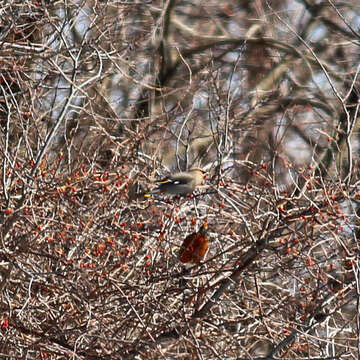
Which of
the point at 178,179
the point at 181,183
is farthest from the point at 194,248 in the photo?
the point at 178,179

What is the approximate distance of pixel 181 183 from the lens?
25.0ft

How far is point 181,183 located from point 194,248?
33.0 inches

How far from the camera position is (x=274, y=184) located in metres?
6.55

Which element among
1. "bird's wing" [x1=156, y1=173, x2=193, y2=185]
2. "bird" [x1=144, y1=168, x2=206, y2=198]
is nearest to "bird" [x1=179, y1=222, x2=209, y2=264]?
"bird" [x1=144, y1=168, x2=206, y2=198]

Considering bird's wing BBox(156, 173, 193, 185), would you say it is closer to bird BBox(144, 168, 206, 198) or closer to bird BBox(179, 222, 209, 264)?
bird BBox(144, 168, 206, 198)

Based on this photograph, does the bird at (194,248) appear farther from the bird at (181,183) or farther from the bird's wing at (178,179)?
the bird's wing at (178,179)

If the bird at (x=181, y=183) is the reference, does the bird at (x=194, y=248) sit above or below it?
above

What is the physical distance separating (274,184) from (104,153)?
3.20m

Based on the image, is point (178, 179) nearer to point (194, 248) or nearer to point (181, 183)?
point (181, 183)

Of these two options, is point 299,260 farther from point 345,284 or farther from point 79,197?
point 79,197

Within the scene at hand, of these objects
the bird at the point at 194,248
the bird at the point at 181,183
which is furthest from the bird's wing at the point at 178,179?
the bird at the point at 194,248

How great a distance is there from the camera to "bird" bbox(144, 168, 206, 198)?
7551 millimetres

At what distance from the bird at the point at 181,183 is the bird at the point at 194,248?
0.61 metres

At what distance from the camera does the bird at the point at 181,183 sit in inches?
297
